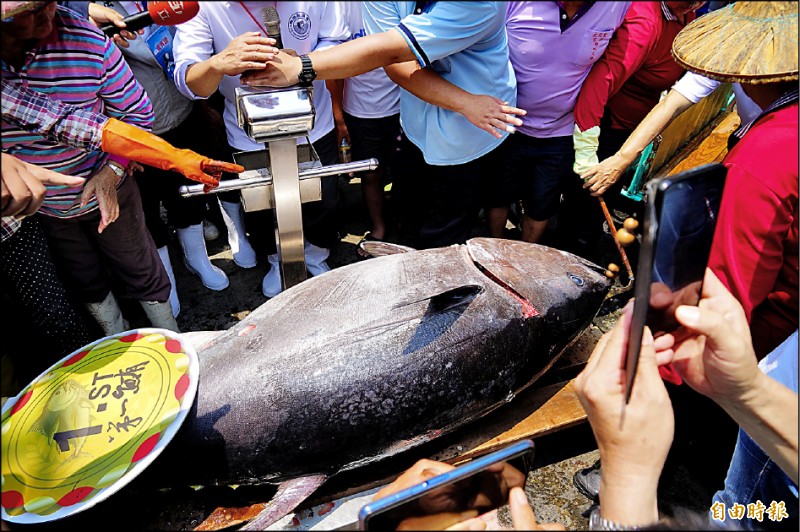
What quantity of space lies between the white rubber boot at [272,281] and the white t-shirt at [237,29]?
1.02 metres

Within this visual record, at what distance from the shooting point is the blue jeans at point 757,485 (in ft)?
6.94

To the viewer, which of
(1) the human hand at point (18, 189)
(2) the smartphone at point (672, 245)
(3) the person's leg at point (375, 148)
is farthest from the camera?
(3) the person's leg at point (375, 148)

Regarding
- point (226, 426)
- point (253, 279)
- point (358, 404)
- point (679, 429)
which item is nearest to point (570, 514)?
point (679, 429)

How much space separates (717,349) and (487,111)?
68.8 inches

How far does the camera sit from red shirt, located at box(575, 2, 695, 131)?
315cm

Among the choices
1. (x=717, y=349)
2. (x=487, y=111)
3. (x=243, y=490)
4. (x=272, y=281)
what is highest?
(x=487, y=111)

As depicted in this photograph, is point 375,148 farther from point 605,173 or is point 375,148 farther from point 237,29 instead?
point 605,173

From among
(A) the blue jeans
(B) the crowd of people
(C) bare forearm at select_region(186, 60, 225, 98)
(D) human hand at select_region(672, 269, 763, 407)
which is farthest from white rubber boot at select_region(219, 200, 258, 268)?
(A) the blue jeans

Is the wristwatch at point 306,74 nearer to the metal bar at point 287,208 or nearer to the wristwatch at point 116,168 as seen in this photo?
the metal bar at point 287,208

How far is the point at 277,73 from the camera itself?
231 centimetres

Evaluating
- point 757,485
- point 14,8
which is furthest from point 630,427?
point 14,8

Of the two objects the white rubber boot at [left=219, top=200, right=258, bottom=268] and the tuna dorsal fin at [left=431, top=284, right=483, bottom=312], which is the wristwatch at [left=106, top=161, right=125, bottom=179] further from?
the tuna dorsal fin at [left=431, top=284, right=483, bottom=312]

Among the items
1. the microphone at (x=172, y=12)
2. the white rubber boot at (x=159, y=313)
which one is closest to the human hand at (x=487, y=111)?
the microphone at (x=172, y=12)

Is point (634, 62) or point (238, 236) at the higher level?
point (634, 62)
